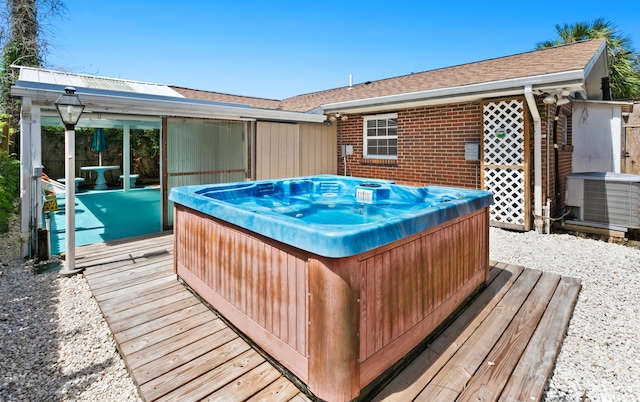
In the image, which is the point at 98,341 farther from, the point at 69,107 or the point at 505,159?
the point at 505,159

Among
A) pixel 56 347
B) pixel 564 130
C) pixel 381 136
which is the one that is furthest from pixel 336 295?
pixel 564 130

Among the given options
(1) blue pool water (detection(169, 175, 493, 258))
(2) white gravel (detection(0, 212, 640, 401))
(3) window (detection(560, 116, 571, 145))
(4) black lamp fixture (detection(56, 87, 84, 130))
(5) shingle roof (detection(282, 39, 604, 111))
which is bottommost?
(2) white gravel (detection(0, 212, 640, 401))

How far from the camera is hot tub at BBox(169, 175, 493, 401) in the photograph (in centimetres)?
179

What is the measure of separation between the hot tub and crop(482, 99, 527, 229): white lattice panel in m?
3.36

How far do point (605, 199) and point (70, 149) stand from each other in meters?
8.23

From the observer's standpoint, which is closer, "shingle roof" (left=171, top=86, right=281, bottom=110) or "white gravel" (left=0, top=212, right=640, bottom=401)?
"white gravel" (left=0, top=212, right=640, bottom=401)

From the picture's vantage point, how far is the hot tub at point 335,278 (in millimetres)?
1794

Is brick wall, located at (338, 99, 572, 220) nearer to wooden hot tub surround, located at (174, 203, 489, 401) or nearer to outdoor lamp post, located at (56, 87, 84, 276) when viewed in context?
wooden hot tub surround, located at (174, 203, 489, 401)

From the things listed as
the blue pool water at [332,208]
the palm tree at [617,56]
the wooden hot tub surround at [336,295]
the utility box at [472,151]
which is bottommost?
the wooden hot tub surround at [336,295]

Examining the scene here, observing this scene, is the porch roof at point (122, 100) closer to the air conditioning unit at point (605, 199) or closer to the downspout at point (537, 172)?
the downspout at point (537, 172)

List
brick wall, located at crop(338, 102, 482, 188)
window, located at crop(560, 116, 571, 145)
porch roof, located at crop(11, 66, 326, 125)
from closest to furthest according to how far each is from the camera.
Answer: porch roof, located at crop(11, 66, 326, 125), brick wall, located at crop(338, 102, 482, 188), window, located at crop(560, 116, 571, 145)

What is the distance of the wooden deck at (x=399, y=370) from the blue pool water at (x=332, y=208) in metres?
0.93

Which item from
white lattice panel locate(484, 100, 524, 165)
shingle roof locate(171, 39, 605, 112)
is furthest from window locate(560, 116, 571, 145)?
white lattice panel locate(484, 100, 524, 165)

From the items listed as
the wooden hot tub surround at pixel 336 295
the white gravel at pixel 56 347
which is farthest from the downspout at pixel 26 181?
the wooden hot tub surround at pixel 336 295
